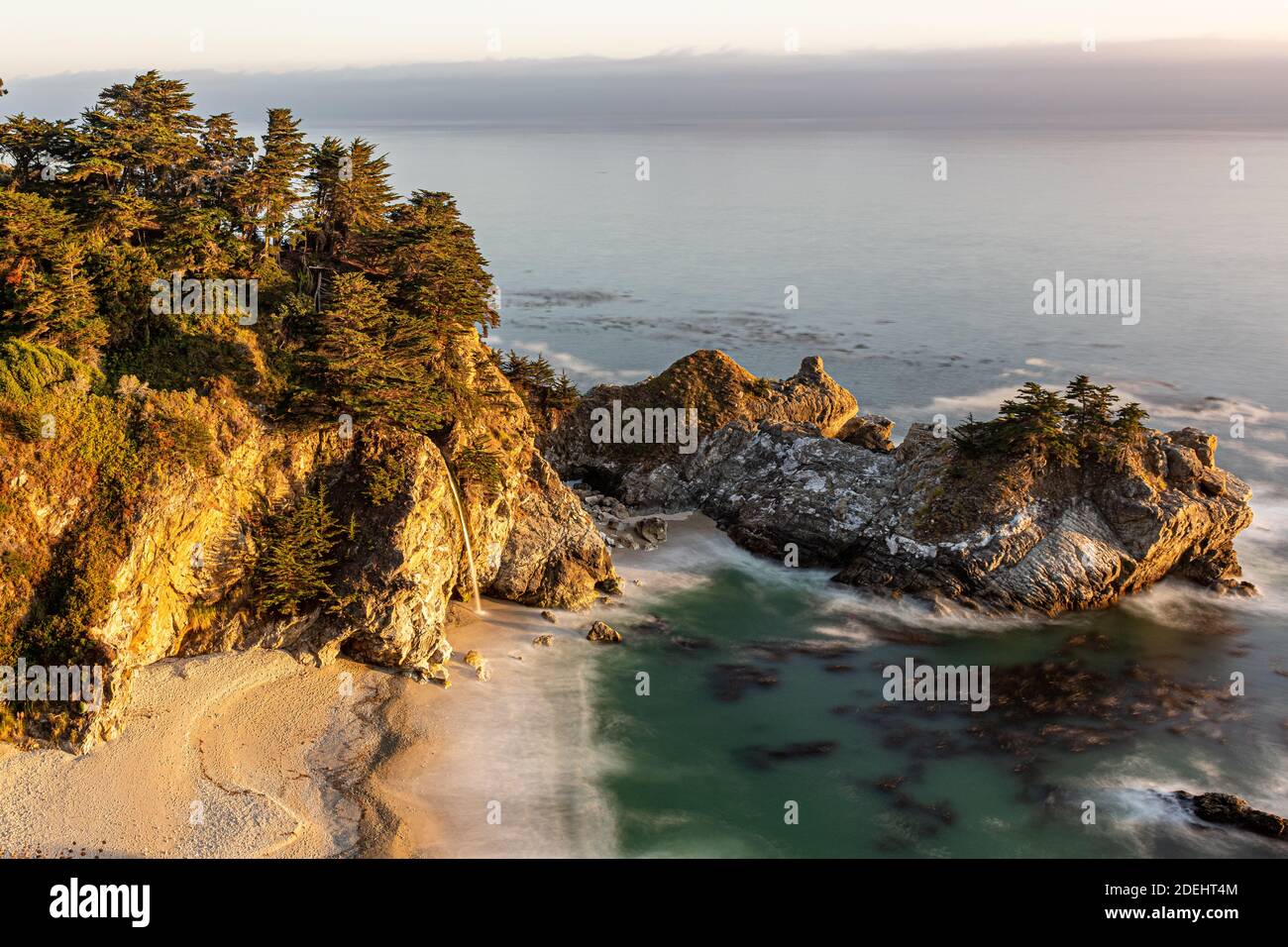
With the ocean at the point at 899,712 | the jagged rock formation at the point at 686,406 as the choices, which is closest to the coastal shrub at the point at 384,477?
the ocean at the point at 899,712

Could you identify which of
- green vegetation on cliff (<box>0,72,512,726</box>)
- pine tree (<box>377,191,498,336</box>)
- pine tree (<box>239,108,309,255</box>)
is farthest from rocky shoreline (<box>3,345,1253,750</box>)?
pine tree (<box>239,108,309,255</box>)

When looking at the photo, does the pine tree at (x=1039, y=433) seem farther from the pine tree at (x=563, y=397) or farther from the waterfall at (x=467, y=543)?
the waterfall at (x=467, y=543)

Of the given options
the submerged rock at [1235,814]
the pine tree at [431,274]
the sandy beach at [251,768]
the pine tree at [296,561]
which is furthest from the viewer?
the pine tree at [431,274]

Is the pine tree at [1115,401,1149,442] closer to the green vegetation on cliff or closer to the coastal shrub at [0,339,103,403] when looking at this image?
the green vegetation on cliff

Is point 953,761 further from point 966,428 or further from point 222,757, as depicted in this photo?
point 222,757

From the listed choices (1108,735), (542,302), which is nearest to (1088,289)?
(542,302)

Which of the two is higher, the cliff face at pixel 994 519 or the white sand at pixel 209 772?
the cliff face at pixel 994 519

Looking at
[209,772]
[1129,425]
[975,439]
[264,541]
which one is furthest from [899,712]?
[264,541]
